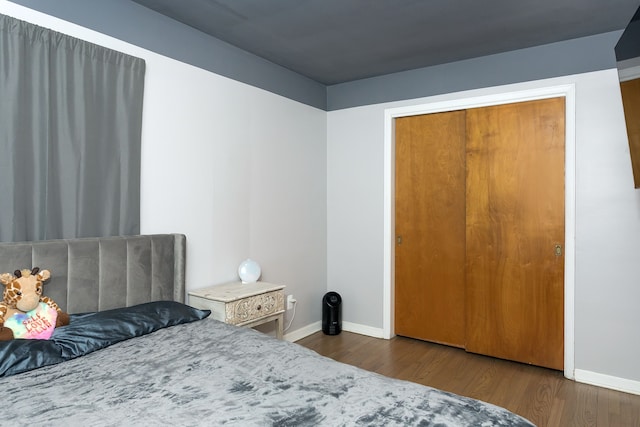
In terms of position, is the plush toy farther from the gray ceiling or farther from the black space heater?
the black space heater

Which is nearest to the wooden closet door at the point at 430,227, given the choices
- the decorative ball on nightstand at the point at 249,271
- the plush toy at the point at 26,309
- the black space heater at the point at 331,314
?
the black space heater at the point at 331,314

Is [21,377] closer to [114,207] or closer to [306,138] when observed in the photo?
[114,207]

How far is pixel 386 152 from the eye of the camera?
4.04 metres

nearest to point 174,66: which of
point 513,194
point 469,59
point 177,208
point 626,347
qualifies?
point 177,208

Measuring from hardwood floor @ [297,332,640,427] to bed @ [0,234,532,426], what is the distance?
1.56m

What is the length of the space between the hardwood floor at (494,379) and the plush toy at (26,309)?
230 centimetres

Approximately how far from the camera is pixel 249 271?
10.6 feet

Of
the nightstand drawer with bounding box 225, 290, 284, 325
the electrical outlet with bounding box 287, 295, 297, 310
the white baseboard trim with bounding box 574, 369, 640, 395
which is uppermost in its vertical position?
the nightstand drawer with bounding box 225, 290, 284, 325

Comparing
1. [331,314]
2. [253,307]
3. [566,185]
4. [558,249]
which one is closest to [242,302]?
[253,307]

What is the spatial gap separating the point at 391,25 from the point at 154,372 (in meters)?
2.68

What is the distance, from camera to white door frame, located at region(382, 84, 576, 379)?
10.2 feet

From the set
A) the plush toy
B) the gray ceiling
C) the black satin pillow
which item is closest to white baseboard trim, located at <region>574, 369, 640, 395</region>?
the gray ceiling

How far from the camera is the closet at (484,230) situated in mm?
3258

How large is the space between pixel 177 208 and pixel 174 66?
3.31ft
